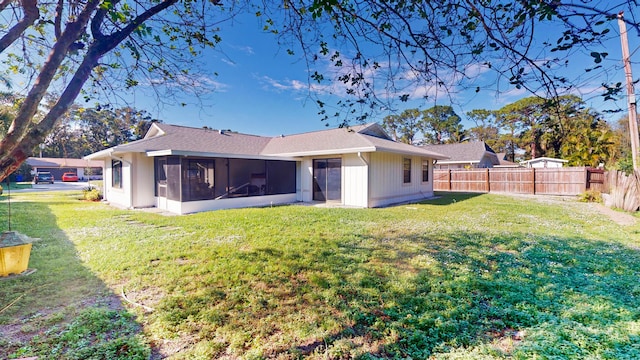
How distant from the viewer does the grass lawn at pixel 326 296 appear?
7.65 feet

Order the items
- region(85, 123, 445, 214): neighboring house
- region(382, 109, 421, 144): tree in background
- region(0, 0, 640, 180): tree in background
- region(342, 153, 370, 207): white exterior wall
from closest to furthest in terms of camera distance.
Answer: region(0, 0, 640, 180): tree in background → region(382, 109, 421, 144): tree in background → region(85, 123, 445, 214): neighboring house → region(342, 153, 370, 207): white exterior wall

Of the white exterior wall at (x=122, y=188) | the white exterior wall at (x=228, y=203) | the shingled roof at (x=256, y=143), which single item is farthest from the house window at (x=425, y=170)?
the white exterior wall at (x=122, y=188)

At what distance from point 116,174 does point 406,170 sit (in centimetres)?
1417

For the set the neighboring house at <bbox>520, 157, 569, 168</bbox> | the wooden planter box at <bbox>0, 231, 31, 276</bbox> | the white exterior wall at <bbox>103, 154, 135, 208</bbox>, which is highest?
the neighboring house at <bbox>520, 157, 569, 168</bbox>

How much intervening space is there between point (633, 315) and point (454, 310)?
69.8 inches

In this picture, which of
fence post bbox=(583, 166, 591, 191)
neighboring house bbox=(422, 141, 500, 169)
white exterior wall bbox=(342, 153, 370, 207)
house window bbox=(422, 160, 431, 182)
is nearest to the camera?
white exterior wall bbox=(342, 153, 370, 207)

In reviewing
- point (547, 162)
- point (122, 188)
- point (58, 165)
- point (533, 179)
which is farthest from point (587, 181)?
point (58, 165)

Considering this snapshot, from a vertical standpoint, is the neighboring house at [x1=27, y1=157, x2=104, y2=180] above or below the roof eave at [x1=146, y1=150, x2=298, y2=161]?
above

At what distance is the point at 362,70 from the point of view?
388 centimetres

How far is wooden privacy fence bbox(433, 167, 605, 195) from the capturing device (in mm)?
14336

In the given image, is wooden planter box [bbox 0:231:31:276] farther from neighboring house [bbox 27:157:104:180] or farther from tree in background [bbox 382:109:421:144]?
neighboring house [bbox 27:157:104:180]

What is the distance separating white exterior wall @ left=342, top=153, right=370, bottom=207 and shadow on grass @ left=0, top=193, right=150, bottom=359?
349 inches

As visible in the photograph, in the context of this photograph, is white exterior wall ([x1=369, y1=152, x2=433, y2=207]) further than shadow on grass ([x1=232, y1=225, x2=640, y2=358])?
Yes

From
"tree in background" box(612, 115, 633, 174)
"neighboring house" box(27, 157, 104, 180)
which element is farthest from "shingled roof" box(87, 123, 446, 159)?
"neighboring house" box(27, 157, 104, 180)
